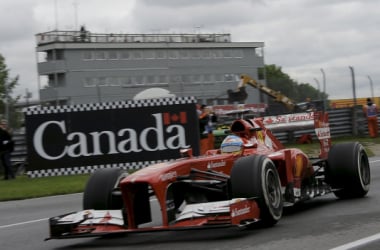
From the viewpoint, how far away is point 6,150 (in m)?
19.8

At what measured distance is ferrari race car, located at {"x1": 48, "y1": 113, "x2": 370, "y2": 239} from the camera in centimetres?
796

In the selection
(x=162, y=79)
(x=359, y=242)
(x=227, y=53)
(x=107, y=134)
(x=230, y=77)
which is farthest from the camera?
(x=227, y=53)

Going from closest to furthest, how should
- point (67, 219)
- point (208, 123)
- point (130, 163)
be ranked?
point (67, 219) < point (130, 163) < point (208, 123)

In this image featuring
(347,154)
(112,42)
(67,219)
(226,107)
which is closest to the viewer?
(67,219)

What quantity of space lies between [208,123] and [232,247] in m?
15.3

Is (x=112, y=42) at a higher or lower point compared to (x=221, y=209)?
higher

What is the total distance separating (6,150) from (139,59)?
53.2m

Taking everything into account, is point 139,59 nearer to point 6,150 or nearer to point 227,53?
point 227,53

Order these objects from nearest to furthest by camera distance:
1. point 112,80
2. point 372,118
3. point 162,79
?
1. point 372,118
2. point 112,80
3. point 162,79

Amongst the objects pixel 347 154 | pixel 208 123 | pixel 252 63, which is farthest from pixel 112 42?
pixel 347 154

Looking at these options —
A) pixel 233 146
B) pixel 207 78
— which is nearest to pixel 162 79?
pixel 207 78

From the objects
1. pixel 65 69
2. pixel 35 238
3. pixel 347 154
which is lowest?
pixel 35 238

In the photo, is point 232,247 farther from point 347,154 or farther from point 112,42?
point 112,42

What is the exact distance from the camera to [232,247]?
7430 millimetres
